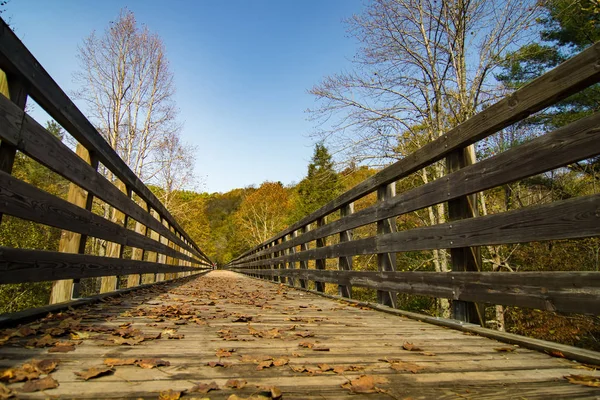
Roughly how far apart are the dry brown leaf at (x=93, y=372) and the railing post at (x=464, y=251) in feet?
7.57

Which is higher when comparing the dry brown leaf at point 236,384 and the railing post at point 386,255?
the railing post at point 386,255

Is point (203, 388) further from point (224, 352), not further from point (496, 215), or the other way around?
point (496, 215)

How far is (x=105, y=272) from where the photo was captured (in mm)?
3496

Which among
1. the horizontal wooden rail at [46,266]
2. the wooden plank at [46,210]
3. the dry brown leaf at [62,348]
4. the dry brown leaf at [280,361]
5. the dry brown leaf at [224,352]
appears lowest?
the dry brown leaf at [280,361]

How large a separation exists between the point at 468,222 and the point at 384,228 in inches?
51.6

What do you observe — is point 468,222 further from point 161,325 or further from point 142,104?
point 142,104

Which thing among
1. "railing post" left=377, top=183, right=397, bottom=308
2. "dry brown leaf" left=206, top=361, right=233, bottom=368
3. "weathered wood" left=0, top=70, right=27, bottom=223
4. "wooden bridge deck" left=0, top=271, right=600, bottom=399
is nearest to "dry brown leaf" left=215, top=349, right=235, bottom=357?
"wooden bridge deck" left=0, top=271, right=600, bottom=399

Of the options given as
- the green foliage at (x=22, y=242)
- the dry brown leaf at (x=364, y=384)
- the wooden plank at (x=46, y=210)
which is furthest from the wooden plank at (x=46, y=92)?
the green foliage at (x=22, y=242)

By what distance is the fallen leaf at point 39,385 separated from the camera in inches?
45.7

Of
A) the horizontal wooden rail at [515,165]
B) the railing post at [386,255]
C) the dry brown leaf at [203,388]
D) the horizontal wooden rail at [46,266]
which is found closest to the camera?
the dry brown leaf at [203,388]

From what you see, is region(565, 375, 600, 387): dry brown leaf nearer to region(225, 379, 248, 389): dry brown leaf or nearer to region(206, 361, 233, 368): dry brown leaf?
region(225, 379, 248, 389): dry brown leaf

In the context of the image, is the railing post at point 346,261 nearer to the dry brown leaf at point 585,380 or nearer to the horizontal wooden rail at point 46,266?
the horizontal wooden rail at point 46,266

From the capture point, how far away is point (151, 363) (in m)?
1.51

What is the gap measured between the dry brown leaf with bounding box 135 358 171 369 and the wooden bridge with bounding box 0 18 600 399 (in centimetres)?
1
